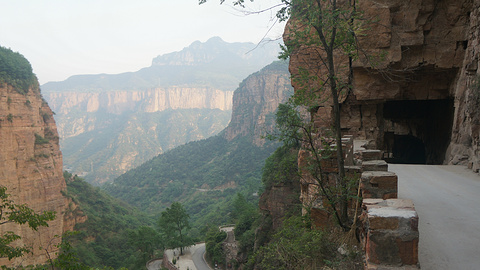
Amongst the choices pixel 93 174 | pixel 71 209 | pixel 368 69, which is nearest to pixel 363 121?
pixel 368 69

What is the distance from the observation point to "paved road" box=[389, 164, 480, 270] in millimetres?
3781

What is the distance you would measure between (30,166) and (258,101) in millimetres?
85550

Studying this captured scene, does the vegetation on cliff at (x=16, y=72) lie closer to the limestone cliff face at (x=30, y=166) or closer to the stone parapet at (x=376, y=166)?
the limestone cliff face at (x=30, y=166)

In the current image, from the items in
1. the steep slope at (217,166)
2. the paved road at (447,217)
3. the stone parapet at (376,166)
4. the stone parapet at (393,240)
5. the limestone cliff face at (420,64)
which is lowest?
the steep slope at (217,166)

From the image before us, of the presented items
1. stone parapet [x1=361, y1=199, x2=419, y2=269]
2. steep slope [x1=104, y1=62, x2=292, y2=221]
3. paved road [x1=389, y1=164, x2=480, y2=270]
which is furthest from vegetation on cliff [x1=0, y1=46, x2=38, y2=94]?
stone parapet [x1=361, y1=199, x2=419, y2=269]

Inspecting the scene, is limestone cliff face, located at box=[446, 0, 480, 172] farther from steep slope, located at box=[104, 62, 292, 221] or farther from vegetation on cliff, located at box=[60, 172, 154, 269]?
steep slope, located at box=[104, 62, 292, 221]

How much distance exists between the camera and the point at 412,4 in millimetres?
12156

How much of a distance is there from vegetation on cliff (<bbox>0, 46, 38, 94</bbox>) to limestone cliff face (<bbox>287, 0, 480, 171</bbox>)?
3343 cm

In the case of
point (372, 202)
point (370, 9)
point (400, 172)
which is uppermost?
point (370, 9)

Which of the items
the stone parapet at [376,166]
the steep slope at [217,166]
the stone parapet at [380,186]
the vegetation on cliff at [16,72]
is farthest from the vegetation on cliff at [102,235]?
the stone parapet at [380,186]

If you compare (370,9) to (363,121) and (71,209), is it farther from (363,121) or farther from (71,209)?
(71,209)

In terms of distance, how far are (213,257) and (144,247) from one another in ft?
33.1

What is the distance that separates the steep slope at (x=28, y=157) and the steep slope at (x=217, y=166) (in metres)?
29.0

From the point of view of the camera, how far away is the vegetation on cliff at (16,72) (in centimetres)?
3294
